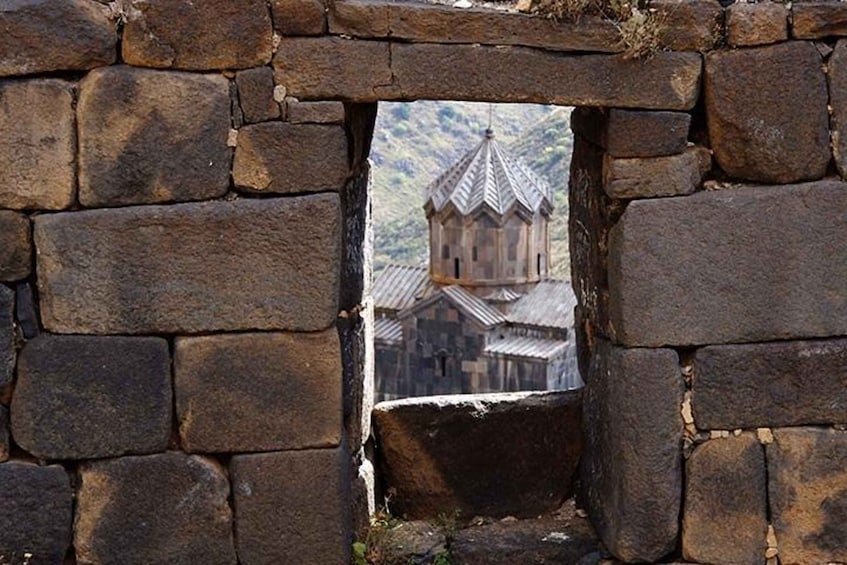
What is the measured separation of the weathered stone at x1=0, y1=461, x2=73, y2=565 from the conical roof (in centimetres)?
1830

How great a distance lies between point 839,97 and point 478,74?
1.22 metres

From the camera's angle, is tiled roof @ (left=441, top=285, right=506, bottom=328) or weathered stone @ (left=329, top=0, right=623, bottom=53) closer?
weathered stone @ (left=329, top=0, right=623, bottom=53)

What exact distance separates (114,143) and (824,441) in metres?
2.64

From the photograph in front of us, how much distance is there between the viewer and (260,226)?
3854 millimetres

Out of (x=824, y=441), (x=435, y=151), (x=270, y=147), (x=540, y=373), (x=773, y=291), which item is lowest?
(x=540, y=373)

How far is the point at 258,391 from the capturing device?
13.0 ft

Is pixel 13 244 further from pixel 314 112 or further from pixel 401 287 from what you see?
pixel 401 287

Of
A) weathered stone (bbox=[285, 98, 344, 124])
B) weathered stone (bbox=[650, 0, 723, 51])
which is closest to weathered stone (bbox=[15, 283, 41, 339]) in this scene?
weathered stone (bbox=[285, 98, 344, 124])

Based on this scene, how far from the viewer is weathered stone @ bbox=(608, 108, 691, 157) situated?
12.9 ft

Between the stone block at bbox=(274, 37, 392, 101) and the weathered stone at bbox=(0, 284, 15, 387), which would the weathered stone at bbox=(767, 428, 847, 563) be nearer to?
the stone block at bbox=(274, 37, 392, 101)

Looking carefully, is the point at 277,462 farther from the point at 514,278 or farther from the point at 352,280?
the point at 514,278

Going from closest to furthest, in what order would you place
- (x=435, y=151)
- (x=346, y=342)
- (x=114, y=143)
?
(x=114, y=143) → (x=346, y=342) → (x=435, y=151)

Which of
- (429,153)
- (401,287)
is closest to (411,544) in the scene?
(401,287)

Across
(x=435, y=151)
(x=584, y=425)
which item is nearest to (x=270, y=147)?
(x=584, y=425)
